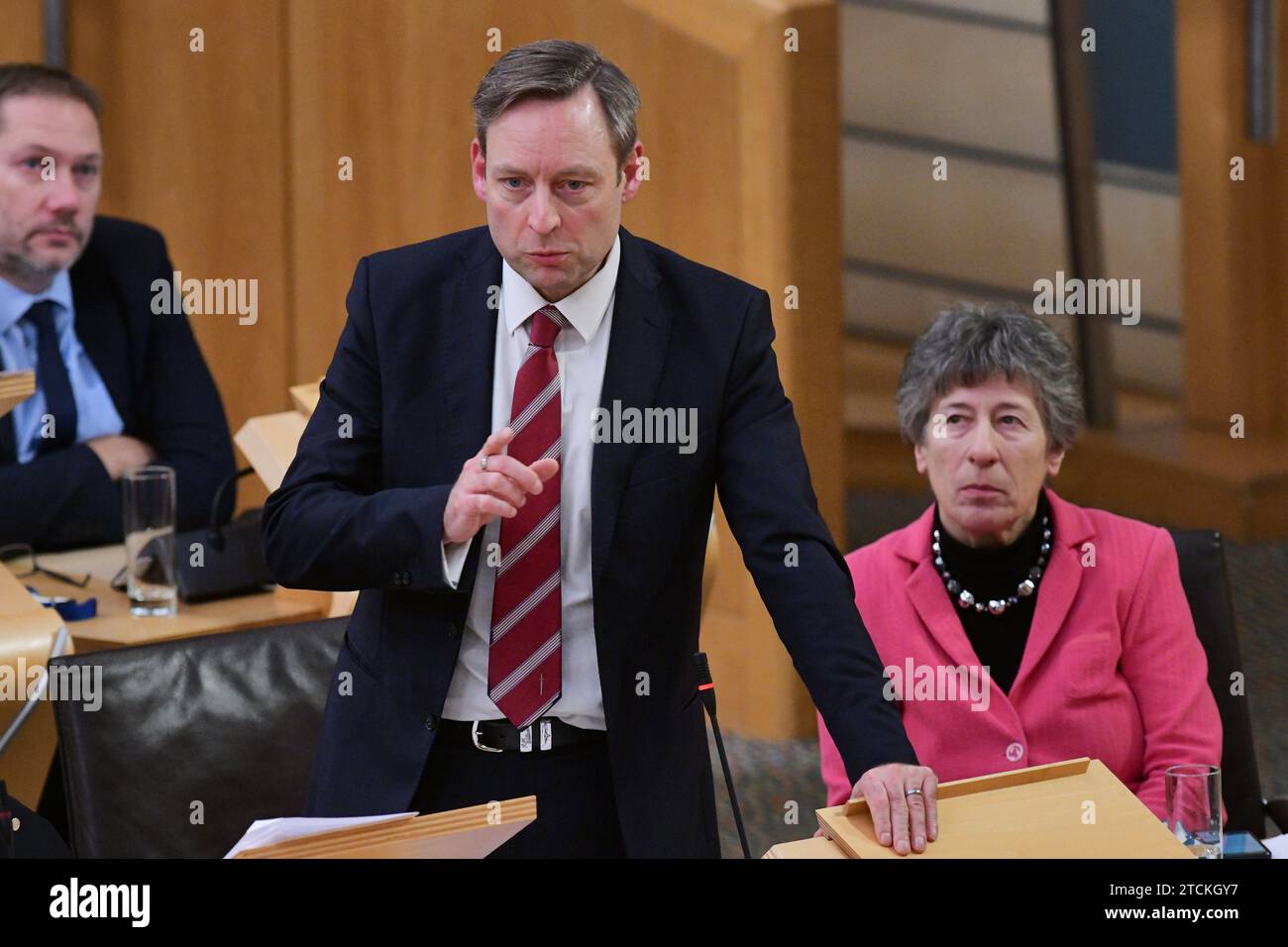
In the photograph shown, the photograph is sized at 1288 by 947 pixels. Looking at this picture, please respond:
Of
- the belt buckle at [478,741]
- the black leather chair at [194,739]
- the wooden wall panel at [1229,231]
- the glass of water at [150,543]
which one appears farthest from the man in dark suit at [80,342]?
the wooden wall panel at [1229,231]

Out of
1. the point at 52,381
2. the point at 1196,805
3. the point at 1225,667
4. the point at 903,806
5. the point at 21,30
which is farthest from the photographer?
the point at 21,30

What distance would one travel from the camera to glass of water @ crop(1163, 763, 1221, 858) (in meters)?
2.10

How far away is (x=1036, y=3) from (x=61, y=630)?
18.7ft

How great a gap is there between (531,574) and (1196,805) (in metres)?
0.82

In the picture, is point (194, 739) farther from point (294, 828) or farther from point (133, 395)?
point (133, 395)

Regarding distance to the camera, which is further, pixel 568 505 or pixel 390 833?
pixel 568 505

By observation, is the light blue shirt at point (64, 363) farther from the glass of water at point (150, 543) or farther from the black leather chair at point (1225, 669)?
the black leather chair at point (1225, 669)

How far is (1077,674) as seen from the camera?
2.67 metres

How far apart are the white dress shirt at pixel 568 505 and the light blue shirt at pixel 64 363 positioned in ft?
6.62

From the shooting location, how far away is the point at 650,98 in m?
4.91

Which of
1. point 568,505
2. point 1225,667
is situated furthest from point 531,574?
point 1225,667

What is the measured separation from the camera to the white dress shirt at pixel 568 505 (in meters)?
2.19
